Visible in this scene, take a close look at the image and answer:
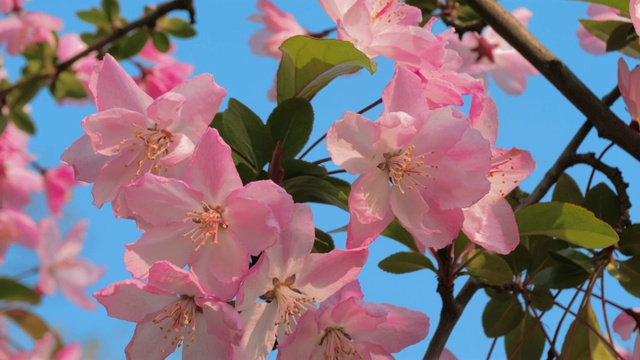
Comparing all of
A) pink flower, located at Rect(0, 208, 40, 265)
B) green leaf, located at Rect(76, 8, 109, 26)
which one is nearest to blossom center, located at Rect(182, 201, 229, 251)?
green leaf, located at Rect(76, 8, 109, 26)

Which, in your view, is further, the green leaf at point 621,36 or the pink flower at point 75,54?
the pink flower at point 75,54

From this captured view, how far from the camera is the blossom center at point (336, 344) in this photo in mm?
853

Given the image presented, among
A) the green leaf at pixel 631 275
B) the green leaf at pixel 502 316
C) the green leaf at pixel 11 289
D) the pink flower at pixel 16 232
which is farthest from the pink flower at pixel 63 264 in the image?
the green leaf at pixel 631 275

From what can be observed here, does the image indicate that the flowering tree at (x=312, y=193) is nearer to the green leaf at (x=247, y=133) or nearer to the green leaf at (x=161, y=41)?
the green leaf at (x=247, y=133)

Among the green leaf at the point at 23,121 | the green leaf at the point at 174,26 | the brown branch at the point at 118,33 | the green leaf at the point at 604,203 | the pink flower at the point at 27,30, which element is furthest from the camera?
the pink flower at the point at 27,30

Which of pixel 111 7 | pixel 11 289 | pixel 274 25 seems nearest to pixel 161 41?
pixel 111 7

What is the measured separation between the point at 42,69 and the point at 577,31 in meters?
1.83

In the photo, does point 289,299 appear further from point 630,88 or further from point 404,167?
point 630,88

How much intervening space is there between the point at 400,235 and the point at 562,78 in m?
0.33

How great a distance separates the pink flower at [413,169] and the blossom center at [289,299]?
10cm

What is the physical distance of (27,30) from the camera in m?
2.85

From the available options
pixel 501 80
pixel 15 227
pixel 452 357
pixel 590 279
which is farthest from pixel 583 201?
pixel 15 227

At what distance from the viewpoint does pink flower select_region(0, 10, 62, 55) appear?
111 inches

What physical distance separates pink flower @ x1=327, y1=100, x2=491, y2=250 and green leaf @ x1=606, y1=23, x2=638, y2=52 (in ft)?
1.79
